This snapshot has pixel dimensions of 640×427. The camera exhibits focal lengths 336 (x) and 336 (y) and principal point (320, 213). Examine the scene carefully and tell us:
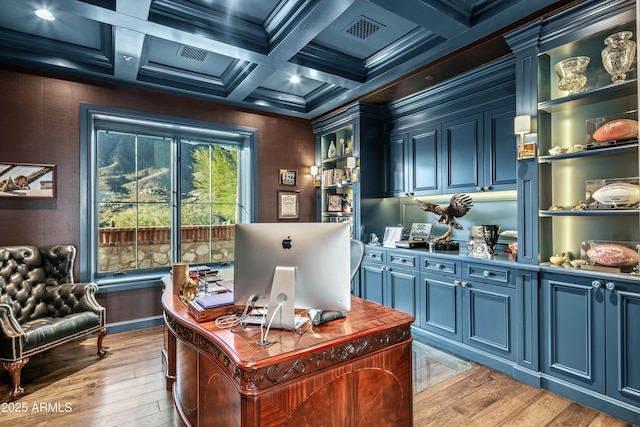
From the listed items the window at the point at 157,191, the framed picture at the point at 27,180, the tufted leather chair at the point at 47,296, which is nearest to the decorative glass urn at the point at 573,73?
the window at the point at 157,191

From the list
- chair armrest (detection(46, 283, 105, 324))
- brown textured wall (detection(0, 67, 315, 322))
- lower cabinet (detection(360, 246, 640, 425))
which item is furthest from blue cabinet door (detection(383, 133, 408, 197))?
chair armrest (detection(46, 283, 105, 324))

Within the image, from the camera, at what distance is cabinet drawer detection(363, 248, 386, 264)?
394cm

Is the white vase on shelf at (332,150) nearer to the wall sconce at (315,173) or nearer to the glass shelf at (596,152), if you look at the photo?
the wall sconce at (315,173)

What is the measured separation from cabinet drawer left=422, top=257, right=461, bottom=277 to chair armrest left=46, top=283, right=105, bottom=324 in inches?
123

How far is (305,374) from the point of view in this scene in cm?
139

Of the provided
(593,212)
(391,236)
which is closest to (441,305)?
(391,236)

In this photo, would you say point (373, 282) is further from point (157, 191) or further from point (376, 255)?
point (157, 191)

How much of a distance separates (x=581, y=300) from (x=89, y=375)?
379cm

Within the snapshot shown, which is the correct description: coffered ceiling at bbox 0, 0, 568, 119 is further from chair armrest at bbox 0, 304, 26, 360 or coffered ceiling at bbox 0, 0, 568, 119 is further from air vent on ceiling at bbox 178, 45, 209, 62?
chair armrest at bbox 0, 304, 26, 360

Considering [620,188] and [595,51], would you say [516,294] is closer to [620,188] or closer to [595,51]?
[620,188]

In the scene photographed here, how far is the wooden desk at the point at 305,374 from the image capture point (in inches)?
51.3

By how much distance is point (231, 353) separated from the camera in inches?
53.0

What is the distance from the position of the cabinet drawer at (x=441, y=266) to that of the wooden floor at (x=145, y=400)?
0.81 m

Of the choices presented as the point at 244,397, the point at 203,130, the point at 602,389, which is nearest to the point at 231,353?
the point at 244,397
